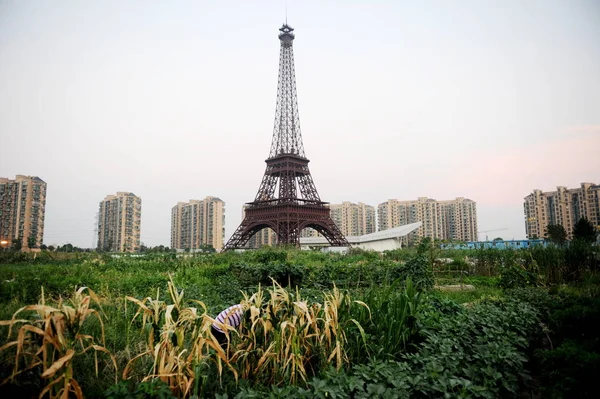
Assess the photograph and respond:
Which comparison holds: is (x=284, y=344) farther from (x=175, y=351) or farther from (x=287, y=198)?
(x=287, y=198)

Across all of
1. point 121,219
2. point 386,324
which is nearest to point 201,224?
point 121,219

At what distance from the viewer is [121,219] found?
44562 mm

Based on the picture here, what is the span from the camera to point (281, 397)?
217 centimetres

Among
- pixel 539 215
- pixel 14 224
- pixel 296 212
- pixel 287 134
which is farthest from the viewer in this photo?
pixel 539 215

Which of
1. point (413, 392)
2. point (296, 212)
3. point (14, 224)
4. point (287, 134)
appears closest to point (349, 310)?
point (413, 392)

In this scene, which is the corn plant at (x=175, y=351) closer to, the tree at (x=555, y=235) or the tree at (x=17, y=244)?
the tree at (x=17, y=244)

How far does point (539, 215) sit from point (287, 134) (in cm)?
3948

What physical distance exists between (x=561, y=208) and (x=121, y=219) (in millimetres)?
54685

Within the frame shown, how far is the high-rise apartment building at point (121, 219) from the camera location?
4409cm

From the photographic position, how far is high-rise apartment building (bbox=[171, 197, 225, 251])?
63594 mm

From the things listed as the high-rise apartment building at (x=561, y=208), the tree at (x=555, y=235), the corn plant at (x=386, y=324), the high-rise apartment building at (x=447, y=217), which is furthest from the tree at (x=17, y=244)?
the high-rise apartment building at (x=447, y=217)

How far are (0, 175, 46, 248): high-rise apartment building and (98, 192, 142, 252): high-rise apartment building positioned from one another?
35570 mm

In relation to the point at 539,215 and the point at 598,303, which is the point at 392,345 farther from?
the point at 539,215

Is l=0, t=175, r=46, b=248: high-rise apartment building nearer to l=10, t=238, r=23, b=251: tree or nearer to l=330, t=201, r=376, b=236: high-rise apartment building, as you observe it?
l=10, t=238, r=23, b=251: tree
